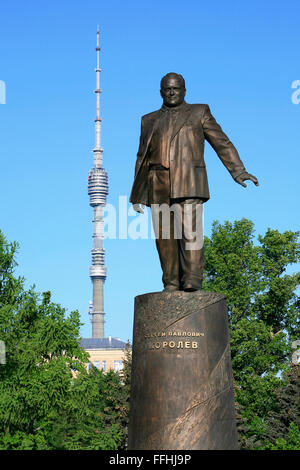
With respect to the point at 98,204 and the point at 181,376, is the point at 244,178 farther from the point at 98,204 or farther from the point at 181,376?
the point at 98,204

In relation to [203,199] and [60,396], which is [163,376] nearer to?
[203,199]

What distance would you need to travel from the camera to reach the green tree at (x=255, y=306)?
42.8 metres

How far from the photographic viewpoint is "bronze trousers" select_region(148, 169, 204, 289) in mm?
13539

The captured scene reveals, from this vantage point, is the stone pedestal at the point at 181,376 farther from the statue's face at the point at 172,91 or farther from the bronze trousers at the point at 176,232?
the statue's face at the point at 172,91

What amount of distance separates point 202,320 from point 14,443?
983 inches

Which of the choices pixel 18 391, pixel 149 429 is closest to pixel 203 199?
pixel 149 429

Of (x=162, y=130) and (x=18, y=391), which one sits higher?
(x=162, y=130)

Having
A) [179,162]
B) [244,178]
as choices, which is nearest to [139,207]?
[179,162]

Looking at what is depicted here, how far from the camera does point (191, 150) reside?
1370 centimetres

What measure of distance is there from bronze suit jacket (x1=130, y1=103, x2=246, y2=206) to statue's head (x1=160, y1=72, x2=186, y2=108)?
0.15m

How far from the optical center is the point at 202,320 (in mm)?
13016

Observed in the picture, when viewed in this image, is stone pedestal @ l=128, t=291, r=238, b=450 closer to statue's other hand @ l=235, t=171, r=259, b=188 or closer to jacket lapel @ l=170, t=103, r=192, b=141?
statue's other hand @ l=235, t=171, r=259, b=188

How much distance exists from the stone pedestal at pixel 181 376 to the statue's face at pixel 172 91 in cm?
281

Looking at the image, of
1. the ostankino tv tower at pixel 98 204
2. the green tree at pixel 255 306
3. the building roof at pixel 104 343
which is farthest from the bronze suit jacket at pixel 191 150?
the ostankino tv tower at pixel 98 204
